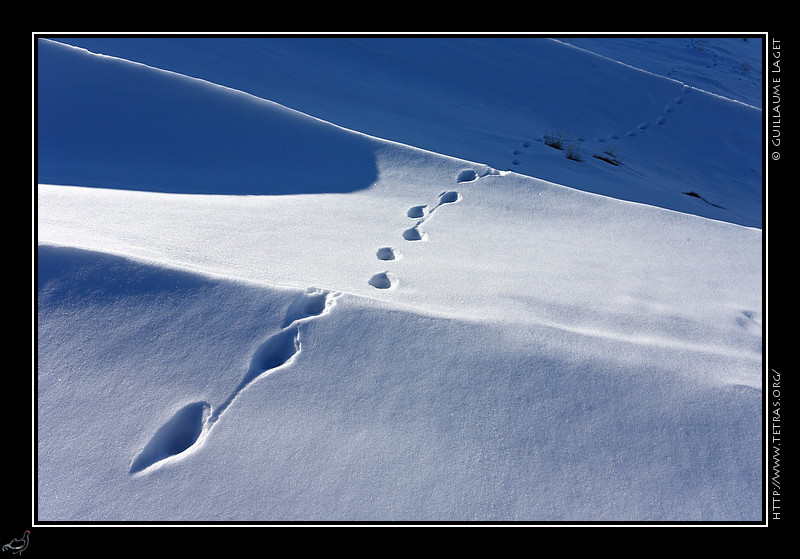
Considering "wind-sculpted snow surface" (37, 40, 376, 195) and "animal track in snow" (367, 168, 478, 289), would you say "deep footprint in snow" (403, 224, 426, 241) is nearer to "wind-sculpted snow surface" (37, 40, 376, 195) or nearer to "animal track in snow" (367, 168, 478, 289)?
"animal track in snow" (367, 168, 478, 289)

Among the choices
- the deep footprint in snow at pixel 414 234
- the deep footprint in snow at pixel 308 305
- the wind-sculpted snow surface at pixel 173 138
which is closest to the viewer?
the deep footprint in snow at pixel 308 305

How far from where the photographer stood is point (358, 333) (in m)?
1.63

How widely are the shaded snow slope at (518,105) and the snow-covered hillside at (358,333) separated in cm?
Result: 86

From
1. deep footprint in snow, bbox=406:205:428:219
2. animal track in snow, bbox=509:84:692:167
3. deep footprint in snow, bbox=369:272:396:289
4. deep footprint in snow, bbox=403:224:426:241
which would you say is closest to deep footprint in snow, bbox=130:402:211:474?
deep footprint in snow, bbox=369:272:396:289

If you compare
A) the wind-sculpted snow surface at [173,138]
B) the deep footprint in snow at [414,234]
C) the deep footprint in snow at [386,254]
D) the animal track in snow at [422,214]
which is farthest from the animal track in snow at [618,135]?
the deep footprint in snow at [386,254]

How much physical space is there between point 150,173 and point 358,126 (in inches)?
74.3

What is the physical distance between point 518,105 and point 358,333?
5.48 metres

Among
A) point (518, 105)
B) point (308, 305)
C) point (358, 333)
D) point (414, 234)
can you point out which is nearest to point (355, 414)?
point (358, 333)

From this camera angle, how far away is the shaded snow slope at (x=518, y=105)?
448 centimetres

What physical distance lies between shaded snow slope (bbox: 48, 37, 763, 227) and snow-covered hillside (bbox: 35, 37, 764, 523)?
86 centimetres

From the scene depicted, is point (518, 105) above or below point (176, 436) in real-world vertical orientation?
above

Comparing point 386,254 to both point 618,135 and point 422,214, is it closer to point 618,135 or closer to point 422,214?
point 422,214

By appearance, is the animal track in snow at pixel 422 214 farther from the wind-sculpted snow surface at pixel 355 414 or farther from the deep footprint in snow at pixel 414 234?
the wind-sculpted snow surface at pixel 355 414

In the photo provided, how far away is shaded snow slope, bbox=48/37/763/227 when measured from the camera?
14.7ft
